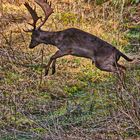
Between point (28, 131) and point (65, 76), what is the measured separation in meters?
2.23

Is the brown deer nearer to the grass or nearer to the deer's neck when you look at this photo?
the deer's neck

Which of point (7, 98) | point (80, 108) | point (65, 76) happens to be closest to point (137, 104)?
point (80, 108)

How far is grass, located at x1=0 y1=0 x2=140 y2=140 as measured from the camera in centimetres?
636

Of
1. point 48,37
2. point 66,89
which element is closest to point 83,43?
point 48,37

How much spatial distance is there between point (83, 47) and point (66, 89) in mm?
649

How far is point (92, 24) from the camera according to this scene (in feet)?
35.6

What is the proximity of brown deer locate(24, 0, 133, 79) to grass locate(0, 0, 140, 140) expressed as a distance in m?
0.25

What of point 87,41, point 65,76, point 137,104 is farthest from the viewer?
point 65,76

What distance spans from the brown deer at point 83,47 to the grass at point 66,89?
253mm

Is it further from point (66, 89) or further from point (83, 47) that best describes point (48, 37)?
point (66, 89)

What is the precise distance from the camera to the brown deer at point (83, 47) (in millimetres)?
8031

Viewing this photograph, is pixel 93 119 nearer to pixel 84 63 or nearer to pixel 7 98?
pixel 7 98

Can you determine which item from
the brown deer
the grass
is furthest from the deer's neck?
the grass

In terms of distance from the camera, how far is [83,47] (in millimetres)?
8188
